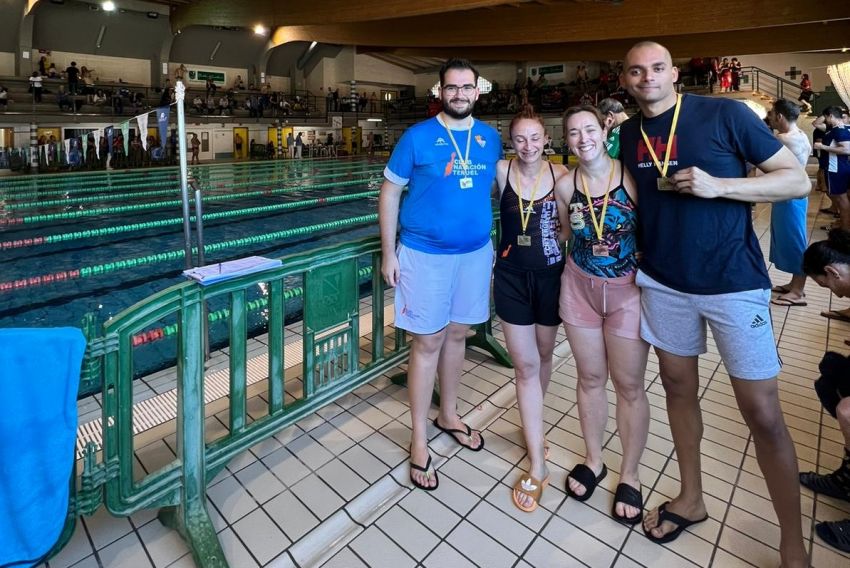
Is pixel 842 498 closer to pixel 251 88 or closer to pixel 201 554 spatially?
pixel 201 554

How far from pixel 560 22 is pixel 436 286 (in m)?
12.8

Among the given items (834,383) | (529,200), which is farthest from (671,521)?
(529,200)

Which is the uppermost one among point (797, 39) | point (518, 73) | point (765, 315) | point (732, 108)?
point (518, 73)

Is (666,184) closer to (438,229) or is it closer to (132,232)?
(438,229)

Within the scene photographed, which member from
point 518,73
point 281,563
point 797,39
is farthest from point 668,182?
point 518,73

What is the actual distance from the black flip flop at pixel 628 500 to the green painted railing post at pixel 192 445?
1.24 meters

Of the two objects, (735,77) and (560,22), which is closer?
(560,22)

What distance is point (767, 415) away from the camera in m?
1.38

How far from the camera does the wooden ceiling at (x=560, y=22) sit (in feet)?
31.3

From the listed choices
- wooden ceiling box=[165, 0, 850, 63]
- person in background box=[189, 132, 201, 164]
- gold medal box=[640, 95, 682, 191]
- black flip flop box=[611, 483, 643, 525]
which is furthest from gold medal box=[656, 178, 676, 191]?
person in background box=[189, 132, 201, 164]

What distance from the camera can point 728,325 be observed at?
1.39 m

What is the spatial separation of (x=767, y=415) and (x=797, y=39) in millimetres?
15426

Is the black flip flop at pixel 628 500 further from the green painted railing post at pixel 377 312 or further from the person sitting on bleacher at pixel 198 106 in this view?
the person sitting on bleacher at pixel 198 106

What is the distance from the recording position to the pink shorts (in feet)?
5.32
